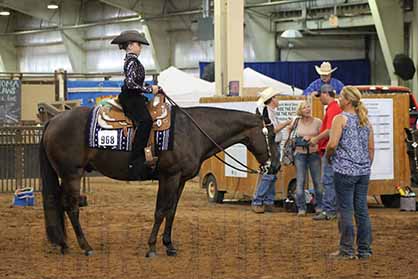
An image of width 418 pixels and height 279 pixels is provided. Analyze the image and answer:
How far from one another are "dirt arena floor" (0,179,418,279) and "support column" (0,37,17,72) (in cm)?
3073

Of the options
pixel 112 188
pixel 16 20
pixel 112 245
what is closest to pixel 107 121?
pixel 112 245

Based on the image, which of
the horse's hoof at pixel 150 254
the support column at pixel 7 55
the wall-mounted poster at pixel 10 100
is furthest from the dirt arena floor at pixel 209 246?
the support column at pixel 7 55

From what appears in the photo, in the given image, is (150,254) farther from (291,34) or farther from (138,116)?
(291,34)

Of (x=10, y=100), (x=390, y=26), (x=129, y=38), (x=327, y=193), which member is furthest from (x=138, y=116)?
(x=390, y=26)

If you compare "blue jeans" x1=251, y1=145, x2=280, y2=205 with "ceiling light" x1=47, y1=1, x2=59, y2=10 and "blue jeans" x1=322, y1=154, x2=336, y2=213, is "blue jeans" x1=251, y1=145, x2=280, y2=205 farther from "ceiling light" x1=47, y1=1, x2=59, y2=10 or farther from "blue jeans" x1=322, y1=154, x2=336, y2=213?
"ceiling light" x1=47, y1=1, x2=59, y2=10

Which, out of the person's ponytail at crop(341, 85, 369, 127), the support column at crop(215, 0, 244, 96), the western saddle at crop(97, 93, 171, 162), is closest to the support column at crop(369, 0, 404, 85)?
the support column at crop(215, 0, 244, 96)

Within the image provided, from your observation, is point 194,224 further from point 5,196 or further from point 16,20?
point 16,20

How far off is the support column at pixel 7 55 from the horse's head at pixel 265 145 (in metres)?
35.7

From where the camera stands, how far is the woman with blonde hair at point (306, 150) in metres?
13.1

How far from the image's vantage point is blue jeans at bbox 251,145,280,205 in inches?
549

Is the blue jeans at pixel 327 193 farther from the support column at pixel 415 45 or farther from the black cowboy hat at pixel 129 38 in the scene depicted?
the support column at pixel 415 45

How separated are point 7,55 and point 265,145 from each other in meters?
36.3

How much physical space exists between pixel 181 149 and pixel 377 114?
5.77 meters

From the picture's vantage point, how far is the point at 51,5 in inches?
1499
